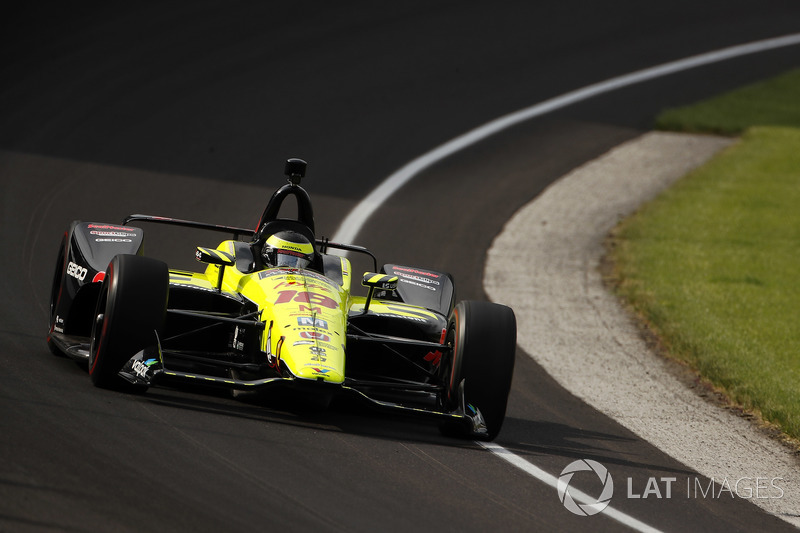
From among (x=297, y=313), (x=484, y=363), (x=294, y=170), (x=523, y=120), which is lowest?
(x=484, y=363)

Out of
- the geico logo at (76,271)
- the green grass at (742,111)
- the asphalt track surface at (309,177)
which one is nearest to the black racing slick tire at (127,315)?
the asphalt track surface at (309,177)

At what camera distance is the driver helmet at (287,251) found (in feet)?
30.2

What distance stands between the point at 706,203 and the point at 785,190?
1958mm

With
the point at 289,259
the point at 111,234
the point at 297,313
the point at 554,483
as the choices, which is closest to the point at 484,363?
the point at 554,483

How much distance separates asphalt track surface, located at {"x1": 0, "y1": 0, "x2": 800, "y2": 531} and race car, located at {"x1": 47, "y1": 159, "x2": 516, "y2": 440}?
28 cm

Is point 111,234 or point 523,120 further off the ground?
point 523,120

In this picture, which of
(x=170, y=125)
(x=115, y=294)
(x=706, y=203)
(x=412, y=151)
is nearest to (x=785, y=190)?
(x=706, y=203)

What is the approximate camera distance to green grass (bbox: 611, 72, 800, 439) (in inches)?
451

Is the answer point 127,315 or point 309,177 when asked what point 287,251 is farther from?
point 309,177

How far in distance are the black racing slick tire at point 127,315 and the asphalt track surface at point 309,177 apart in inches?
9.3

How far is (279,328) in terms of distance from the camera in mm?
8078

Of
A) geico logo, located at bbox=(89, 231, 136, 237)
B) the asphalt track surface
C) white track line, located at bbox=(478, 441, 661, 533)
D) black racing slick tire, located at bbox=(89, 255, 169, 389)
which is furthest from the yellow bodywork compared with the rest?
white track line, located at bbox=(478, 441, 661, 533)

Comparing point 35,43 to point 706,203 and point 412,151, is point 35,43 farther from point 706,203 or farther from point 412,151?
point 706,203

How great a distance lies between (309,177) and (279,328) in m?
9.39
